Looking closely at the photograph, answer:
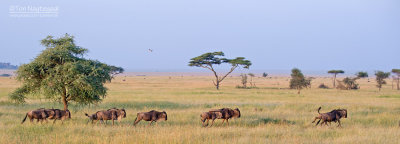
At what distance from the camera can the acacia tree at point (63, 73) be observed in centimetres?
1505

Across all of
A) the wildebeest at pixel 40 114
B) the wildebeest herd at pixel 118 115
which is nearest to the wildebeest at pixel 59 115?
the wildebeest herd at pixel 118 115

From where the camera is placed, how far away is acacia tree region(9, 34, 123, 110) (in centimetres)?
1505

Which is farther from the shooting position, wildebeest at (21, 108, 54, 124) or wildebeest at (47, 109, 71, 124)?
wildebeest at (47, 109, 71, 124)

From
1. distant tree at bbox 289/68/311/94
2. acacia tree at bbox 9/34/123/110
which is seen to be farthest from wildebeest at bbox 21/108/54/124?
distant tree at bbox 289/68/311/94

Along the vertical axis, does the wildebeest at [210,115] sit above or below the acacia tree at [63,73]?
below

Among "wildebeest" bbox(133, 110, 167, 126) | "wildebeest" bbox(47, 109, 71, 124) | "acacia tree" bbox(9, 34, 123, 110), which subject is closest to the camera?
"wildebeest" bbox(133, 110, 167, 126)

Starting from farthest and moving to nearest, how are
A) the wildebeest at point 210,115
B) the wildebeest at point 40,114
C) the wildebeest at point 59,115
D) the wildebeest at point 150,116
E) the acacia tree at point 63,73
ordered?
the acacia tree at point 63,73, the wildebeest at point 210,115, the wildebeest at point 59,115, the wildebeest at point 40,114, the wildebeest at point 150,116

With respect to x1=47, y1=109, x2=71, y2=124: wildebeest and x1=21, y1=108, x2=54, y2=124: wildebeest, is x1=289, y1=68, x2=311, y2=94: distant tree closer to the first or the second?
x1=47, y1=109, x2=71, y2=124: wildebeest

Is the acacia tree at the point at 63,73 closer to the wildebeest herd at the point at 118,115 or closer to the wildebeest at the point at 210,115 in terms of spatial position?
the wildebeest herd at the point at 118,115

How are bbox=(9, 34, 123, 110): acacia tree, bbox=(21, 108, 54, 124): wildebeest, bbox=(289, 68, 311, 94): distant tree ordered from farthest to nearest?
bbox=(289, 68, 311, 94): distant tree
bbox=(9, 34, 123, 110): acacia tree
bbox=(21, 108, 54, 124): wildebeest

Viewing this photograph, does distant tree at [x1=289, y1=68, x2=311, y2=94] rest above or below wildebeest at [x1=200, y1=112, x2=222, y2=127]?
above

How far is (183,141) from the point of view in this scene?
10.0 metres

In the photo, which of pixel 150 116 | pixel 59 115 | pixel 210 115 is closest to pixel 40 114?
pixel 59 115

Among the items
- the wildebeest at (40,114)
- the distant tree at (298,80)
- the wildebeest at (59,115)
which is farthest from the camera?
the distant tree at (298,80)
